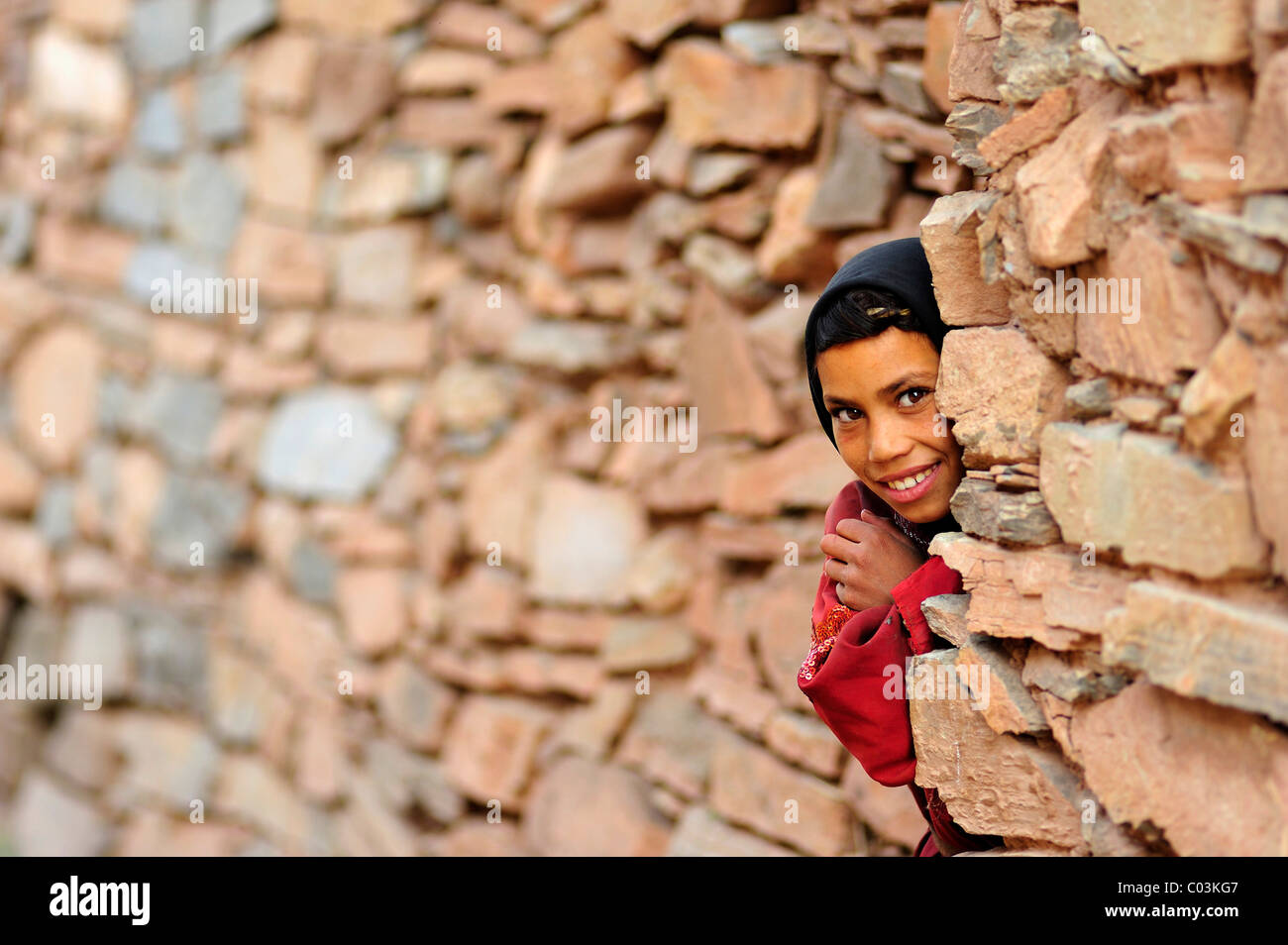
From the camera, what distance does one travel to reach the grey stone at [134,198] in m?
4.50

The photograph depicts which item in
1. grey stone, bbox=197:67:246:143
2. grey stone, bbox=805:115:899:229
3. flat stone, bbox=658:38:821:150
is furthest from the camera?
grey stone, bbox=197:67:246:143

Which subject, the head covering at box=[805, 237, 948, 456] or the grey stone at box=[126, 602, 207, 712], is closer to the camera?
the head covering at box=[805, 237, 948, 456]

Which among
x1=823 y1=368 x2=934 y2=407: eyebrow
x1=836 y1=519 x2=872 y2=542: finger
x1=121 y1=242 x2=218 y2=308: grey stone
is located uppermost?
x1=121 y1=242 x2=218 y2=308: grey stone

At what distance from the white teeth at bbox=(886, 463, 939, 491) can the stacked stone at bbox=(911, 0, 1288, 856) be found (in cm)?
8

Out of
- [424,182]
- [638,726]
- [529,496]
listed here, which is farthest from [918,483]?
[424,182]

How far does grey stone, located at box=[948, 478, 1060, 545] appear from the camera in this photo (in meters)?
1.26

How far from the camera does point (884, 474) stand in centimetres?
141

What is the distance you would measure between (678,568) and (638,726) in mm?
392

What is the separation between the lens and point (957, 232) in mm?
1325

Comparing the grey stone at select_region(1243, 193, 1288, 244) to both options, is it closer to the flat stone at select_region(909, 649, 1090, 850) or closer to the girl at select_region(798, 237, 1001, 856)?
the girl at select_region(798, 237, 1001, 856)

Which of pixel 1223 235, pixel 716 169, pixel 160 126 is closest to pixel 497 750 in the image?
pixel 716 169

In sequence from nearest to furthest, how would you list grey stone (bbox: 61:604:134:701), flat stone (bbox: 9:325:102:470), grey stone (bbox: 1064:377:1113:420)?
grey stone (bbox: 1064:377:1113:420) < grey stone (bbox: 61:604:134:701) < flat stone (bbox: 9:325:102:470)

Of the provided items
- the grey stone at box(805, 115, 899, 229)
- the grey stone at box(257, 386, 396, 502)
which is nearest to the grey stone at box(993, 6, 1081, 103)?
the grey stone at box(805, 115, 899, 229)
